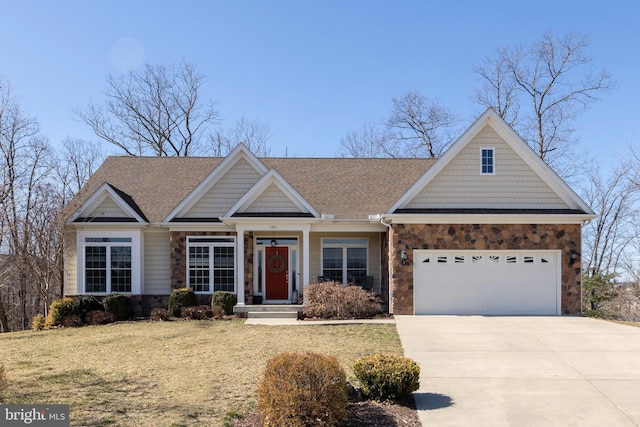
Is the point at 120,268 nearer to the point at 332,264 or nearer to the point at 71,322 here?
the point at 71,322

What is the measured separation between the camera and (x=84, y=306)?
16.4m

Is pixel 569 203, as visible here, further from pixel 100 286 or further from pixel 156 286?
pixel 100 286

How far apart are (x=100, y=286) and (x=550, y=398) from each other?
49.0 ft

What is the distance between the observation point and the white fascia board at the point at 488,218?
16.0 metres

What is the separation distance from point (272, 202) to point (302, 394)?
11738 mm

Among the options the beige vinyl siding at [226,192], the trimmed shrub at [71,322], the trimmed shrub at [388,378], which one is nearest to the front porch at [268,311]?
the beige vinyl siding at [226,192]

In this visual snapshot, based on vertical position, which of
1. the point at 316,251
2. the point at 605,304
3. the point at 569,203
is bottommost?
the point at 605,304

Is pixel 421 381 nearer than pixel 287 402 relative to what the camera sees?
No

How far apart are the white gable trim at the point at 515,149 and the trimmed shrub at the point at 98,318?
9.42m

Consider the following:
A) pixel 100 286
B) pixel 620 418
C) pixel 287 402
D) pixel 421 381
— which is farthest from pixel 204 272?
pixel 620 418

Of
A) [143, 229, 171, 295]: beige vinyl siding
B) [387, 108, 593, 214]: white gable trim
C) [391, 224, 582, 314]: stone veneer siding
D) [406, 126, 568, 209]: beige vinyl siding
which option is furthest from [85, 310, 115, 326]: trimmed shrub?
[406, 126, 568, 209]: beige vinyl siding

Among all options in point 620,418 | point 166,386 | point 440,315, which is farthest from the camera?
point 440,315

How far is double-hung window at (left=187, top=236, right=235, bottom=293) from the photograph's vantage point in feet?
59.2

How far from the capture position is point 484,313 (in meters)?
16.0
